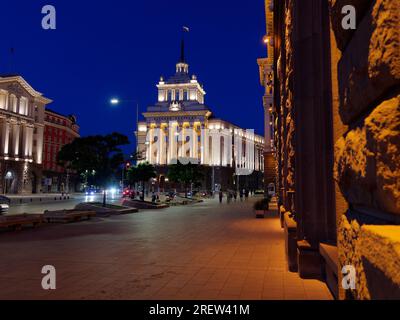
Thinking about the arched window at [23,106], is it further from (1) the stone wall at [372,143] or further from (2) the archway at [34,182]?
(1) the stone wall at [372,143]

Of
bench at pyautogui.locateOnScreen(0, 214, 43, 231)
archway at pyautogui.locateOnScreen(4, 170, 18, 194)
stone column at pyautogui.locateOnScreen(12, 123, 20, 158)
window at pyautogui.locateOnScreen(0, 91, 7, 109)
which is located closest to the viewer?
bench at pyautogui.locateOnScreen(0, 214, 43, 231)

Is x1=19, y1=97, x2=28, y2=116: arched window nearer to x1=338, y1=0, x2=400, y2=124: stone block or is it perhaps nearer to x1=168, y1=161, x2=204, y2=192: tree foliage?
x1=168, y1=161, x2=204, y2=192: tree foliage

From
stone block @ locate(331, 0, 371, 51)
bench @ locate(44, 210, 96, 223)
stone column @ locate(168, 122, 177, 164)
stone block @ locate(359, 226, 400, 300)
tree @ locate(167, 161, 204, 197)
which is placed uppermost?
stone column @ locate(168, 122, 177, 164)

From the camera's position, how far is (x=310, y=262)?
6.95 meters

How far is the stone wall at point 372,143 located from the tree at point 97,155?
25.4 m

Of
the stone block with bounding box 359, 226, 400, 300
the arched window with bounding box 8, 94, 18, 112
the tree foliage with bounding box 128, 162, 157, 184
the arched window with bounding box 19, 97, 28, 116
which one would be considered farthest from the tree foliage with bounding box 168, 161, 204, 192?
the stone block with bounding box 359, 226, 400, 300

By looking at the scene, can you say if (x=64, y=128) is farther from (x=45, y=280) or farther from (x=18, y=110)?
(x=45, y=280)

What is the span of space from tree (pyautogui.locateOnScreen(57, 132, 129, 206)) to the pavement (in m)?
13.0

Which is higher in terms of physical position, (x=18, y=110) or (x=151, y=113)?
(x=151, y=113)

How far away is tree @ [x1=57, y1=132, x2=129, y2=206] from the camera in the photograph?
2639 cm

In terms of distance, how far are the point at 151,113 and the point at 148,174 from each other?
60326 millimetres

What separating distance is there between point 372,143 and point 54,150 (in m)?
97.0

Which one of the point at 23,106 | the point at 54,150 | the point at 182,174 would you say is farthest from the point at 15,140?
the point at 182,174
